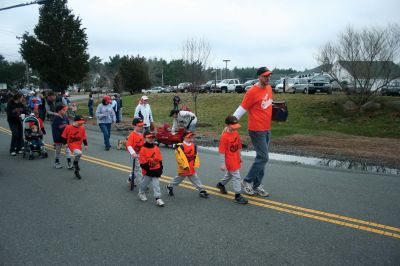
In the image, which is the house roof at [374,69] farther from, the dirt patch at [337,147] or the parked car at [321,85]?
the dirt patch at [337,147]

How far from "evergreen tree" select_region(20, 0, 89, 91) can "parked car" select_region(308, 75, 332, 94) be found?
69.4 ft

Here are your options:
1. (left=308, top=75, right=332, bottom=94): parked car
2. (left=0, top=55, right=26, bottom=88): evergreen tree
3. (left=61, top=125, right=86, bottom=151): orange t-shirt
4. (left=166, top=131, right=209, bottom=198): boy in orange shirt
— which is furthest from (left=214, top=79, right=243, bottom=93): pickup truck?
(left=0, top=55, right=26, bottom=88): evergreen tree

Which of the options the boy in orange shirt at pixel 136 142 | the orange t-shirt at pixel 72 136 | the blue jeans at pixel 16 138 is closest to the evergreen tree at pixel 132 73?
the blue jeans at pixel 16 138

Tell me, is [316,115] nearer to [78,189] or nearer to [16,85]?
[78,189]

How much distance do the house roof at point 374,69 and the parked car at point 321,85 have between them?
7.66 m

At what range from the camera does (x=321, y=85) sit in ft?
102

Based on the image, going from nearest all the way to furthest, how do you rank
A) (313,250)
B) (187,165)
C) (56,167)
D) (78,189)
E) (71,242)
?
(313,250) → (71,242) → (187,165) → (78,189) → (56,167)

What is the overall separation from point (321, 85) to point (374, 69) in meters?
8.60

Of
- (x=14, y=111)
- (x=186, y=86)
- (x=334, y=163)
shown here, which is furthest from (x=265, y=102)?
(x=186, y=86)

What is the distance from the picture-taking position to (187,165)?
6.33m

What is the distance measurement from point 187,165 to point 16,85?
9091cm

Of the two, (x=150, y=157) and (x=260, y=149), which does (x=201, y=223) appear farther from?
(x=260, y=149)

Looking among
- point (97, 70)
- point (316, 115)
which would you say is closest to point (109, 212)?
point (316, 115)

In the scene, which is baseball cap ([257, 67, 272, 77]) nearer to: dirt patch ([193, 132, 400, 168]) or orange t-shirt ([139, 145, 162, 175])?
orange t-shirt ([139, 145, 162, 175])
